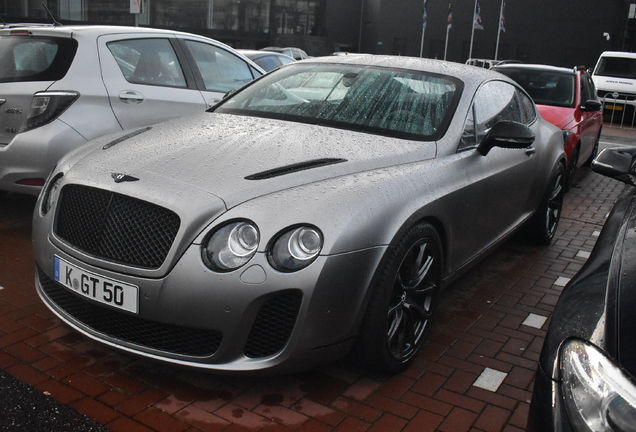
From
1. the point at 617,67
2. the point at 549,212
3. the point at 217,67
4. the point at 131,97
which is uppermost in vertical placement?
the point at 617,67

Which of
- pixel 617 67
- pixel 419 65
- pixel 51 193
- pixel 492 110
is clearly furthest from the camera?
pixel 617 67

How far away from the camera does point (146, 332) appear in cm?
271

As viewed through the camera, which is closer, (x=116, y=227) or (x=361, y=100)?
(x=116, y=227)

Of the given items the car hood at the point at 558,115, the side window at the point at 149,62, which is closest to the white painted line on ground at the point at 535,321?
the side window at the point at 149,62

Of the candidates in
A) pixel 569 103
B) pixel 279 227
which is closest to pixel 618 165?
pixel 279 227

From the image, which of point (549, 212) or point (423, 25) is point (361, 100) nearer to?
point (549, 212)

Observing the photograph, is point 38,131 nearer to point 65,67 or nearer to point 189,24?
point 65,67

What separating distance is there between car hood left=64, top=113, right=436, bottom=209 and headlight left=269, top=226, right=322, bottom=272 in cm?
26

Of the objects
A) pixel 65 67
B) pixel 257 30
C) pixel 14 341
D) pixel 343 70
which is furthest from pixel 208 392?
pixel 257 30

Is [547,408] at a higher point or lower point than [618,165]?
lower

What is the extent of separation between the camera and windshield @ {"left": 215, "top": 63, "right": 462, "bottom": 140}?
12.2ft

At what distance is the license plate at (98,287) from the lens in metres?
2.66

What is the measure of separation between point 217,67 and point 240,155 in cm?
331

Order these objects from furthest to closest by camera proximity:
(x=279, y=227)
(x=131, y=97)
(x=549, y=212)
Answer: (x=549, y=212)
(x=131, y=97)
(x=279, y=227)
